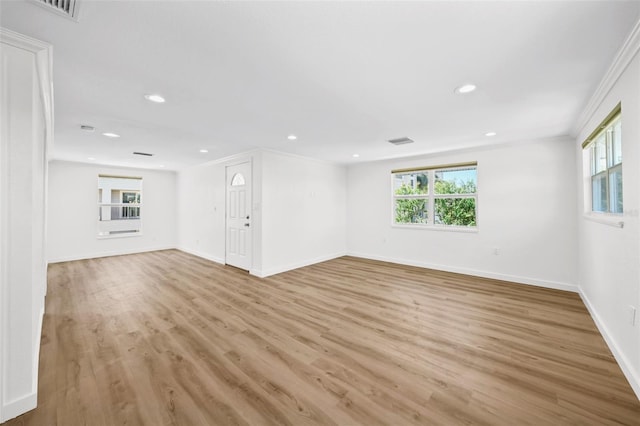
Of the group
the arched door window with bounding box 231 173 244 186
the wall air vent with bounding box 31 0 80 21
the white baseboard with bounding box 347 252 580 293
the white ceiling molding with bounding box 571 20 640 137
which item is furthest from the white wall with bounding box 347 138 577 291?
the wall air vent with bounding box 31 0 80 21

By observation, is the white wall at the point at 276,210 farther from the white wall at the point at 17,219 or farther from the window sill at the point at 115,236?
the white wall at the point at 17,219

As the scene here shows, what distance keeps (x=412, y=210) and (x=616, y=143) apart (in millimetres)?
3302

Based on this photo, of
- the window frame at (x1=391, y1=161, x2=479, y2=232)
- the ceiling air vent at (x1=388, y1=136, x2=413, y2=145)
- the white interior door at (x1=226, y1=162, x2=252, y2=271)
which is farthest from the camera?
the white interior door at (x1=226, y1=162, x2=252, y2=271)

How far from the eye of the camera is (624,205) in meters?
1.94

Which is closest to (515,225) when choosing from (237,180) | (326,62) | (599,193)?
(599,193)

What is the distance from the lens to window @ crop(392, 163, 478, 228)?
15.4ft

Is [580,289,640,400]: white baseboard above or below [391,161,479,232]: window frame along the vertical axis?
below

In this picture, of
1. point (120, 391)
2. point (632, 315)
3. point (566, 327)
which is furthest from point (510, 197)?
point (120, 391)

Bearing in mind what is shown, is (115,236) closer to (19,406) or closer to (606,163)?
(19,406)

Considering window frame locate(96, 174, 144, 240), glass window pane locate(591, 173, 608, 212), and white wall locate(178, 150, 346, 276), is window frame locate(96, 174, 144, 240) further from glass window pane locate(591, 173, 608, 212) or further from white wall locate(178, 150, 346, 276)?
glass window pane locate(591, 173, 608, 212)

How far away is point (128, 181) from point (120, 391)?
6.59 meters

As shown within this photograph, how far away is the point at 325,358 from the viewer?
83.3 inches

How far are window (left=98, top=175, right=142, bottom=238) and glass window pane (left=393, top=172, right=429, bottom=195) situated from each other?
6.78 metres

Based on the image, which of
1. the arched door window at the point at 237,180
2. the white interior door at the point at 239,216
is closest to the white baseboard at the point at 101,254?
the white interior door at the point at 239,216
